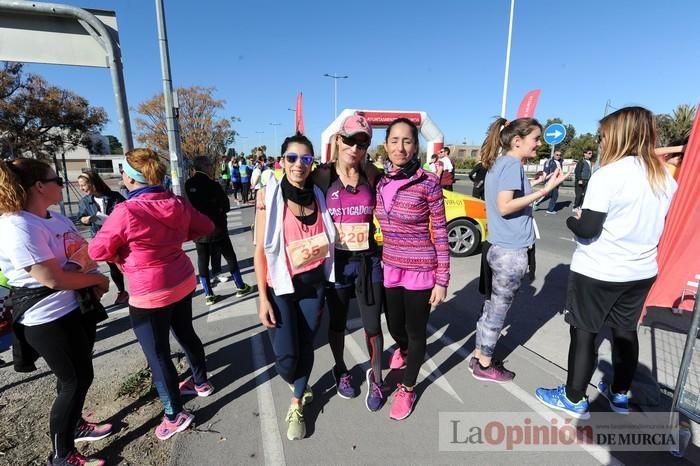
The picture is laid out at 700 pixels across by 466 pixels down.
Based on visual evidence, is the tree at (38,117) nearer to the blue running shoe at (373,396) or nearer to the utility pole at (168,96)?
the utility pole at (168,96)

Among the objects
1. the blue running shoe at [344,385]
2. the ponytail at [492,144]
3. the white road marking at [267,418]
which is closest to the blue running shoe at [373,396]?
the blue running shoe at [344,385]

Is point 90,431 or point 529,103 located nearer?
point 90,431

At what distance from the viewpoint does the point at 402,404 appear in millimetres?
2445

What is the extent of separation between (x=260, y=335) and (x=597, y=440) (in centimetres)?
293

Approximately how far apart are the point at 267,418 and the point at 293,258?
125 cm

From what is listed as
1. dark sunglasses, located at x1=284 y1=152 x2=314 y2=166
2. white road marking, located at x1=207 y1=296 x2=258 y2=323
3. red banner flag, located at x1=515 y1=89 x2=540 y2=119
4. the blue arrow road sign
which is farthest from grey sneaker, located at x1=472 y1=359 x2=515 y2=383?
red banner flag, located at x1=515 y1=89 x2=540 y2=119

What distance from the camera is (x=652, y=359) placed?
120 inches

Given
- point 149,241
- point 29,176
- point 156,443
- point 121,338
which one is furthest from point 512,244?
point 121,338

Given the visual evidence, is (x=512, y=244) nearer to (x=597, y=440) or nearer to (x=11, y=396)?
(x=597, y=440)

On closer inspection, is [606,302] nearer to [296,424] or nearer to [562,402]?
[562,402]

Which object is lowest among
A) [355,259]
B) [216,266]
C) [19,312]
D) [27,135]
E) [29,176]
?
[216,266]

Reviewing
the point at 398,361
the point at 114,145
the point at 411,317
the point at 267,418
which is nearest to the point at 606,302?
the point at 411,317

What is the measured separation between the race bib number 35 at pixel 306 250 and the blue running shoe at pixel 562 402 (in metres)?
2.01

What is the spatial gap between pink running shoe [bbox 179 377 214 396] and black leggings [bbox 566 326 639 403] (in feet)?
8.81
